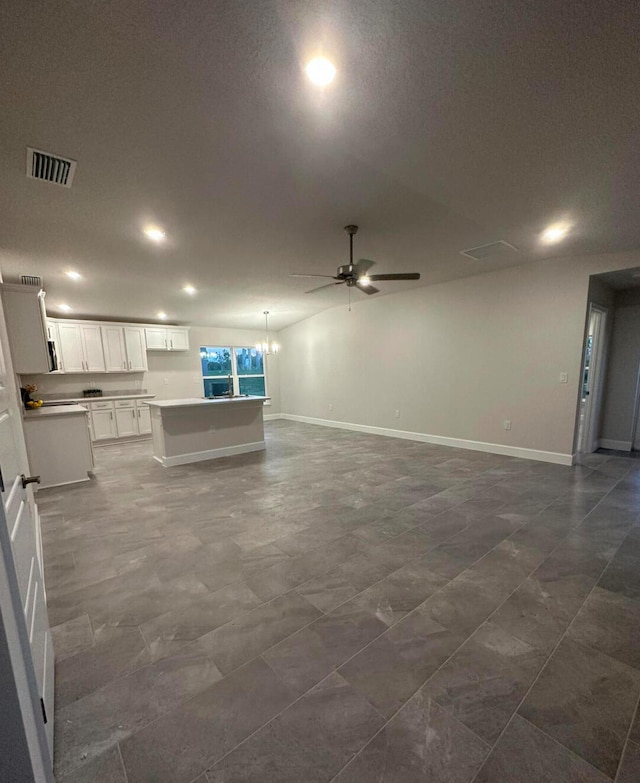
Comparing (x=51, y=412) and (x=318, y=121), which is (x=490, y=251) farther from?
(x=51, y=412)

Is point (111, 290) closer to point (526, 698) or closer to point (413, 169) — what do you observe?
point (413, 169)

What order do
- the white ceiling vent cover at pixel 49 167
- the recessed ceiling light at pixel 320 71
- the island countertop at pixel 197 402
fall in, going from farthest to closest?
the island countertop at pixel 197 402, the white ceiling vent cover at pixel 49 167, the recessed ceiling light at pixel 320 71

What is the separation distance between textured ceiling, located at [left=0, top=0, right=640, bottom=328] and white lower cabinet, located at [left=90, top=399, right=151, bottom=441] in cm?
326

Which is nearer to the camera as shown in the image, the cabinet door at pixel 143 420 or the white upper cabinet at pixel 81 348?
the white upper cabinet at pixel 81 348

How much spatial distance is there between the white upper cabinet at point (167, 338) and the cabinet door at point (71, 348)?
3.92ft

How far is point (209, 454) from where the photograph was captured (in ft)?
17.0

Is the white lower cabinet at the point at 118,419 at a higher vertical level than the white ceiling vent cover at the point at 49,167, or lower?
lower

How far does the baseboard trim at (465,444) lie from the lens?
4.48 meters

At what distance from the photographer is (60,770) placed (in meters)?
1.15

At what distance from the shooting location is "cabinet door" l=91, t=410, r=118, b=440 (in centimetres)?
614

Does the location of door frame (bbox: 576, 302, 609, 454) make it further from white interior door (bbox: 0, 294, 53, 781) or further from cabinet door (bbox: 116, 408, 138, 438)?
cabinet door (bbox: 116, 408, 138, 438)

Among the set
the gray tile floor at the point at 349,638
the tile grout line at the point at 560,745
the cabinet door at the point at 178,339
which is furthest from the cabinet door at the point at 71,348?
the tile grout line at the point at 560,745

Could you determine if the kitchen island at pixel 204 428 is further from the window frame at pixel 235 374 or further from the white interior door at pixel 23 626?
the white interior door at pixel 23 626

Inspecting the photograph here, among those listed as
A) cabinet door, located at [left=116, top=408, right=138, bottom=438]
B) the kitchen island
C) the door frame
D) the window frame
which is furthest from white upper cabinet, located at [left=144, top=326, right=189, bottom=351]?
the door frame
